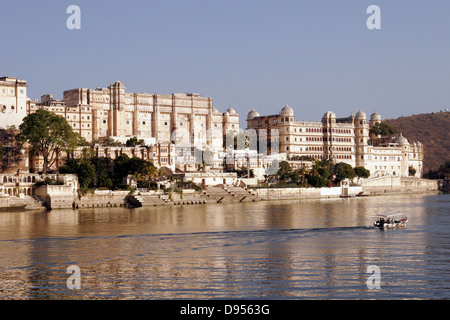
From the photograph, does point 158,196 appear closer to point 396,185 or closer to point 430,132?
point 396,185

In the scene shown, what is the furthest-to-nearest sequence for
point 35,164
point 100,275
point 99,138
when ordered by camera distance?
point 99,138
point 35,164
point 100,275

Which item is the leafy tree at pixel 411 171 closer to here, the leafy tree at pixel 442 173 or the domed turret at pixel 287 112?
the leafy tree at pixel 442 173

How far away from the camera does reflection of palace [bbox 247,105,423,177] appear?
348 feet

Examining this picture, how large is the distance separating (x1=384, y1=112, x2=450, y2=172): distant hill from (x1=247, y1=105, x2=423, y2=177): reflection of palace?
928 inches

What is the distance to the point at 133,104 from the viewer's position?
95.1 metres

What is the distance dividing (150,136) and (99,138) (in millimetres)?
11333

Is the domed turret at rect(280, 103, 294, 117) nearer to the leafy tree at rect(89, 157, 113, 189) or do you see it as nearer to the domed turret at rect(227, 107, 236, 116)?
the domed turret at rect(227, 107, 236, 116)

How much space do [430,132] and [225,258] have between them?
464 ft

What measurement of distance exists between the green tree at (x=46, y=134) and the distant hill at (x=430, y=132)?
82.8 metres

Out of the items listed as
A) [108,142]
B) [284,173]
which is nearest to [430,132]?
[284,173]

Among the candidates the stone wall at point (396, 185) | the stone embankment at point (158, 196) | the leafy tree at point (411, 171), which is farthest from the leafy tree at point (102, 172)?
the leafy tree at point (411, 171)
